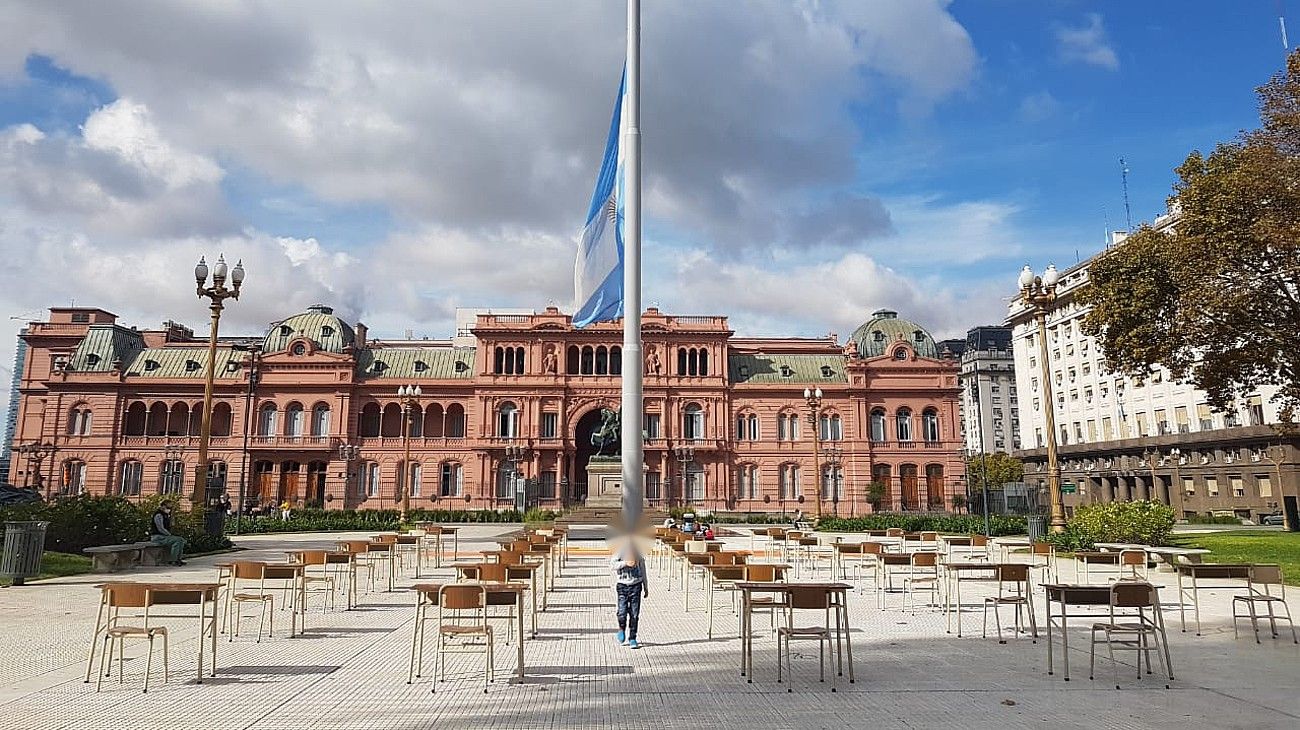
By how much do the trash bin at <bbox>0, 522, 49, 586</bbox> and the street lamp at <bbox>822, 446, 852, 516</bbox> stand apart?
50.9 metres

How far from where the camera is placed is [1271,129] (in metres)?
22.9

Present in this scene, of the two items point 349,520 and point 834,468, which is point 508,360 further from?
point 834,468

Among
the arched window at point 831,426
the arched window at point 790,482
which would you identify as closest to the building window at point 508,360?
the arched window at point 790,482

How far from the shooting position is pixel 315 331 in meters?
63.7

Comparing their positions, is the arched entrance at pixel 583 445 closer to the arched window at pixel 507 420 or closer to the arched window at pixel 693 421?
the arched window at pixel 507 420

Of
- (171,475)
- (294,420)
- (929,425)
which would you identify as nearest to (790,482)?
(929,425)

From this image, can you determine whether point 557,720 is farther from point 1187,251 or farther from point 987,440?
point 987,440

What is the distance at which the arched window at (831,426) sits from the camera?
6216 cm

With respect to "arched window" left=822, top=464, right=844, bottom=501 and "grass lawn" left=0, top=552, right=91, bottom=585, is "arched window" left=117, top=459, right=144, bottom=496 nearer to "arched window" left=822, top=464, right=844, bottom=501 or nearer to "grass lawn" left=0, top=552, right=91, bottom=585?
"grass lawn" left=0, top=552, right=91, bottom=585

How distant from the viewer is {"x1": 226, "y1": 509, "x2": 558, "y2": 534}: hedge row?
123 feet

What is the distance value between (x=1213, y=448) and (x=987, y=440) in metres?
57.5

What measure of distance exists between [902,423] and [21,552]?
183 feet

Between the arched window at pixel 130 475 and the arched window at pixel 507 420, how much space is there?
86.9ft

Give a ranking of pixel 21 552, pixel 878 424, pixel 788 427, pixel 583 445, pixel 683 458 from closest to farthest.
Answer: pixel 21 552 → pixel 683 458 → pixel 788 427 → pixel 878 424 → pixel 583 445
